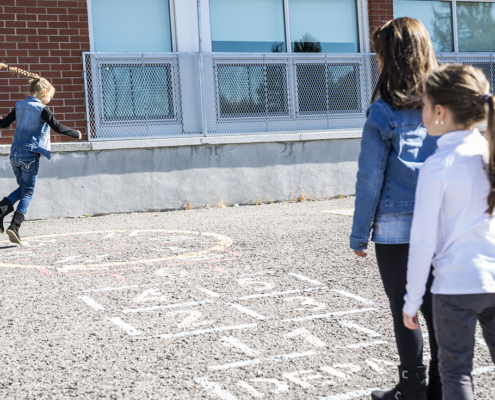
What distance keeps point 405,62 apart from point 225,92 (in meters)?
8.54

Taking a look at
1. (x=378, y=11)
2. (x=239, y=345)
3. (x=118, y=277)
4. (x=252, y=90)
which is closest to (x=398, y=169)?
(x=239, y=345)

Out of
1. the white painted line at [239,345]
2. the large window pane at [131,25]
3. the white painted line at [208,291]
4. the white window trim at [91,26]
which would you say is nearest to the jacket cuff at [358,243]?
the white painted line at [239,345]

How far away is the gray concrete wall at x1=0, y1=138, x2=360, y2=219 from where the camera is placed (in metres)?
9.83

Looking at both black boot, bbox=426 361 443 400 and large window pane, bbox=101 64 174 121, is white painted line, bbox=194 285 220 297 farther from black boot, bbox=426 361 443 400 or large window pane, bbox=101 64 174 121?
large window pane, bbox=101 64 174 121

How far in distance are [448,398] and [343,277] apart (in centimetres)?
297

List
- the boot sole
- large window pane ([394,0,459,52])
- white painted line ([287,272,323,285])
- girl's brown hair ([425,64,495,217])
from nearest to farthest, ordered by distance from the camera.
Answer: girl's brown hair ([425,64,495,217])
white painted line ([287,272,323,285])
the boot sole
large window pane ([394,0,459,52])

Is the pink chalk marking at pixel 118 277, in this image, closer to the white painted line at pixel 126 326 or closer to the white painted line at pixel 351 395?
the white painted line at pixel 126 326

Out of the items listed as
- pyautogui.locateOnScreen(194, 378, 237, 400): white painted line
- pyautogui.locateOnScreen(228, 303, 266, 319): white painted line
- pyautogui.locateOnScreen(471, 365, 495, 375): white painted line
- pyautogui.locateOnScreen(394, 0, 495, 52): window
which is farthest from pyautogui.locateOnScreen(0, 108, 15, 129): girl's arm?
pyautogui.locateOnScreen(394, 0, 495, 52): window

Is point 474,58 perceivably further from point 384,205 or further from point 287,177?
point 384,205

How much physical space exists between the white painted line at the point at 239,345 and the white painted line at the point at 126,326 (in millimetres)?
558

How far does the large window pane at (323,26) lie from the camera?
470 inches

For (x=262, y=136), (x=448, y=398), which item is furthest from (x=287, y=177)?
(x=448, y=398)

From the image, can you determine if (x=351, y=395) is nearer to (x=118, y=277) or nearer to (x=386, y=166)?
(x=386, y=166)

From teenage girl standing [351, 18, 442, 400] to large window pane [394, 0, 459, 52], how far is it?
11053 millimetres
